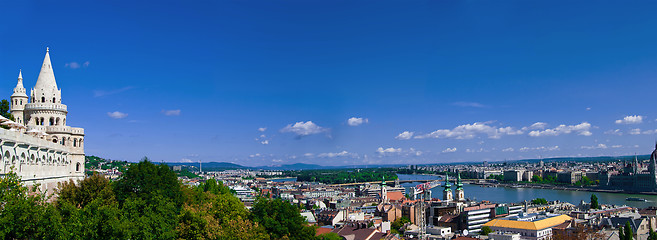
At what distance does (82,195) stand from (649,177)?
3614 inches

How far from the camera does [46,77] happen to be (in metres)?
20.1

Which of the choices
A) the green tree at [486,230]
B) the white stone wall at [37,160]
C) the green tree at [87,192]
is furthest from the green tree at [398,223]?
the green tree at [87,192]

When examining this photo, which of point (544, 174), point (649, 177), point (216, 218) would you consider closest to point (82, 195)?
point (216, 218)

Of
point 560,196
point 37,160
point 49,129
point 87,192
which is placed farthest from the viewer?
point 560,196

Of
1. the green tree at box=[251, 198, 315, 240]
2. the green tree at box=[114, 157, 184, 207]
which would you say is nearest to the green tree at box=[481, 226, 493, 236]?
the green tree at box=[251, 198, 315, 240]

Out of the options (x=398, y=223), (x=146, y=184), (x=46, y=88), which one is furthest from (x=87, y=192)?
(x=398, y=223)

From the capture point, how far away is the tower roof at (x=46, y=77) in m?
20.0

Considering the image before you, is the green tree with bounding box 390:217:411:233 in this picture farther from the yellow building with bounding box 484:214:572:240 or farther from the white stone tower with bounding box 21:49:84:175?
the white stone tower with bounding box 21:49:84:175

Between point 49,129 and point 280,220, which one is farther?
point 49,129

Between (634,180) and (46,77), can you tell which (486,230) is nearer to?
(46,77)

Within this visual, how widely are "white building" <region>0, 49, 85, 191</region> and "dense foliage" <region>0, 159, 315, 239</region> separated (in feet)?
4.70

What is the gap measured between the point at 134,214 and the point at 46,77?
31.5ft

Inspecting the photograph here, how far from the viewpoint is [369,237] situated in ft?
90.7

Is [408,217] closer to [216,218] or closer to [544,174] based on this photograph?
[216,218]
